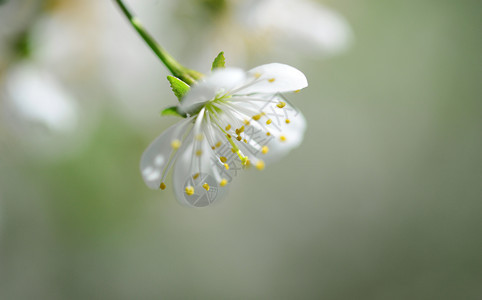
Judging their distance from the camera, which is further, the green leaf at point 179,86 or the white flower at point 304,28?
the white flower at point 304,28

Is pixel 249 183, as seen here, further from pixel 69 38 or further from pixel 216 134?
pixel 216 134

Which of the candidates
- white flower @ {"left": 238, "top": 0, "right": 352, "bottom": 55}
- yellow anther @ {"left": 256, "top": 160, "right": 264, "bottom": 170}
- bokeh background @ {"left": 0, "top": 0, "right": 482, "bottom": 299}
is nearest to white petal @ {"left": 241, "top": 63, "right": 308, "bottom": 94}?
yellow anther @ {"left": 256, "top": 160, "right": 264, "bottom": 170}

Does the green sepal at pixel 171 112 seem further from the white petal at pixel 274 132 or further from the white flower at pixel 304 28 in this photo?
the white flower at pixel 304 28

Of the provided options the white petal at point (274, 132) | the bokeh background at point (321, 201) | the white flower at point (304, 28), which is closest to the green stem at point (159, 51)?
the white petal at point (274, 132)

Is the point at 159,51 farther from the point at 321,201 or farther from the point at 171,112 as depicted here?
the point at 321,201

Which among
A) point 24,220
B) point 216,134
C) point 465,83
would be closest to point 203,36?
point 216,134

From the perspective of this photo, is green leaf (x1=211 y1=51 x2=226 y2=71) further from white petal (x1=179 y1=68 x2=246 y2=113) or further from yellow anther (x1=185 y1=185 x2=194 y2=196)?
yellow anther (x1=185 y1=185 x2=194 y2=196)
